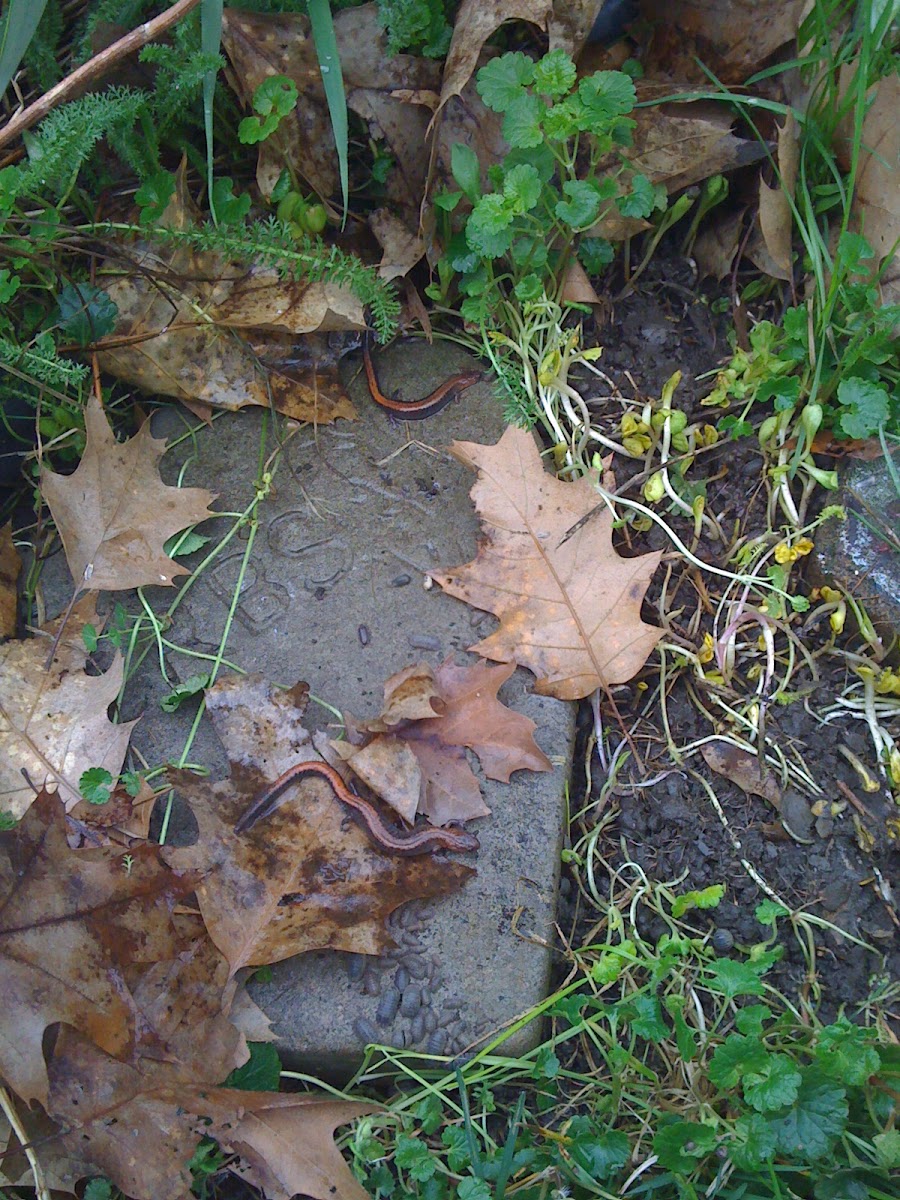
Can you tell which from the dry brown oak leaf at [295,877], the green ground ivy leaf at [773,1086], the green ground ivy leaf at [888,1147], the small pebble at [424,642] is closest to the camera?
the green ground ivy leaf at [773,1086]

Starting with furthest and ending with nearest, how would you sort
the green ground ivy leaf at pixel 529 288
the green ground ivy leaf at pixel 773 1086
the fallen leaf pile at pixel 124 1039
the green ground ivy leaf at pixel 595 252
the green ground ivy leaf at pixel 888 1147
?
the green ground ivy leaf at pixel 595 252, the green ground ivy leaf at pixel 529 288, the fallen leaf pile at pixel 124 1039, the green ground ivy leaf at pixel 888 1147, the green ground ivy leaf at pixel 773 1086

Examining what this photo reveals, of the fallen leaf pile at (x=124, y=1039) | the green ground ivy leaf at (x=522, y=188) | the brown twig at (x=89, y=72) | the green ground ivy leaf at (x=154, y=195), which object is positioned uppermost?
the brown twig at (x=89, y=72)

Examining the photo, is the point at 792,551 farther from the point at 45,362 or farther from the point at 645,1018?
the point at 45,362

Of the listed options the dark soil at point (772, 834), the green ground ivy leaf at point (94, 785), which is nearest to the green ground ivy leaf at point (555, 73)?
the dark soil at point (772, 834)

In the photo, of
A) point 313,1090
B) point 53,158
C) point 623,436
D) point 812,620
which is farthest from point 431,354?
point 313,1090

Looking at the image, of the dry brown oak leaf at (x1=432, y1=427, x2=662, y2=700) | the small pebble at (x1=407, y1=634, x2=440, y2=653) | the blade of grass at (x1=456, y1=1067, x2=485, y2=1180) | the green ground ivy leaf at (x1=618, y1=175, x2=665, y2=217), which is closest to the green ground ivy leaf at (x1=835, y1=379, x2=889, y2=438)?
the dry brown oak leaf at (x1=432, y1=427, x2=662, y2=700)

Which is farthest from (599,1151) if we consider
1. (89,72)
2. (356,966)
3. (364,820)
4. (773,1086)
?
(89,72)

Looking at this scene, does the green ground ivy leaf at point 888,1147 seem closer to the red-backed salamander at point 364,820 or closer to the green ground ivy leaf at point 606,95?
the red-backed salamander at point 364,820
